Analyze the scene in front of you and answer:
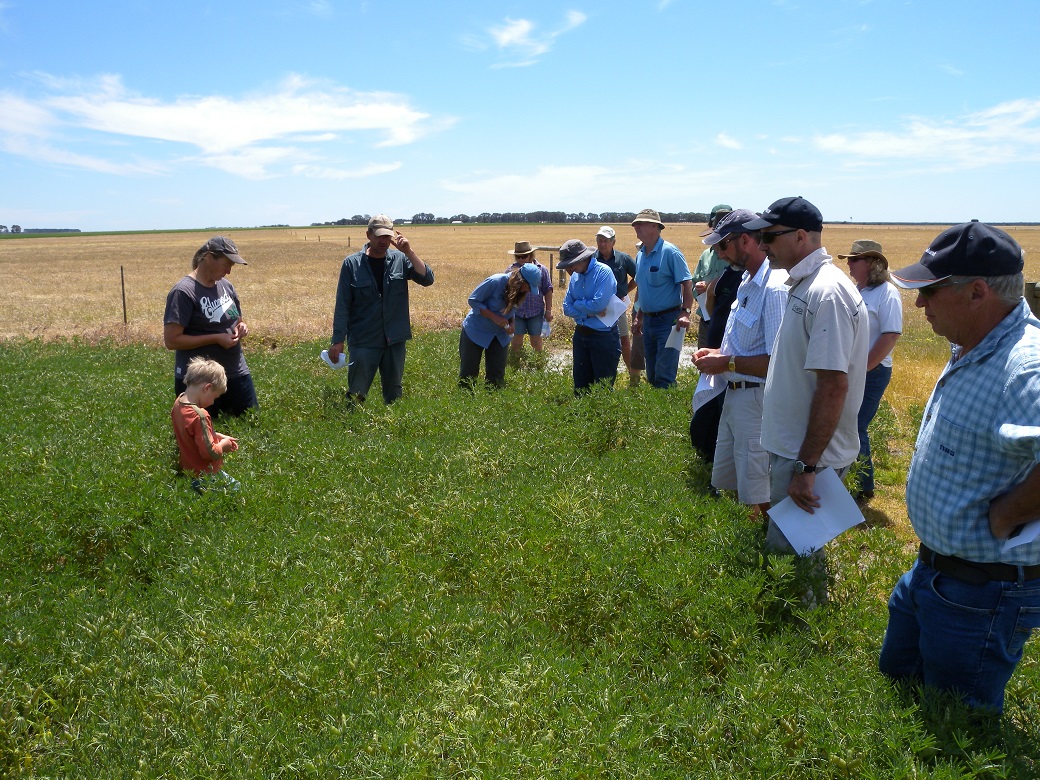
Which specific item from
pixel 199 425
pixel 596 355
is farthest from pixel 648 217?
pixel 199 425

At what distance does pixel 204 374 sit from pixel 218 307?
33.7 inches

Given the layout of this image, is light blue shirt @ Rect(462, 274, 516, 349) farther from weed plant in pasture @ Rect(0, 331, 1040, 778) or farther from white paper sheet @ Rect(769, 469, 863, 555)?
white paper sheet @ Rect(769, 469, 863, 555)

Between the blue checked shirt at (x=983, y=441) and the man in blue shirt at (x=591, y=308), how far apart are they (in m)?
4.73

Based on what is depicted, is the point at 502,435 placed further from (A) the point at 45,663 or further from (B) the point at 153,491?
(A) the point at 45,663

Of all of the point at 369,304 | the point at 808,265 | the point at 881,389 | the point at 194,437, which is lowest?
the point at 194,437

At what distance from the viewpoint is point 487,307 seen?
Result: 8047 mm

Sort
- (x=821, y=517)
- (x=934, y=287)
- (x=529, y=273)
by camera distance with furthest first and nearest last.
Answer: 1. (x=529, y=273)
2. (x=821, y=517)
3. (x=934, y=287)

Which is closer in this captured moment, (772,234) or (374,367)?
(772,234)

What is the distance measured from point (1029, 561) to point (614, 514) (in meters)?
2.24

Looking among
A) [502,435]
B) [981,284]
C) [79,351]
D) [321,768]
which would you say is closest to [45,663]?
[321,768]

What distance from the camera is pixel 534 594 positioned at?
148 inches

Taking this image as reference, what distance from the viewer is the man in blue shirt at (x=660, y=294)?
25.8 feet

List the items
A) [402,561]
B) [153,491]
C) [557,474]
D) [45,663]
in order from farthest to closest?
1. [557,474]
2. [153,491]
3. [402,561]
4. [45,663]

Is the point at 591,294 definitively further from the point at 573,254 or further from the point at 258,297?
the point at 258,297
